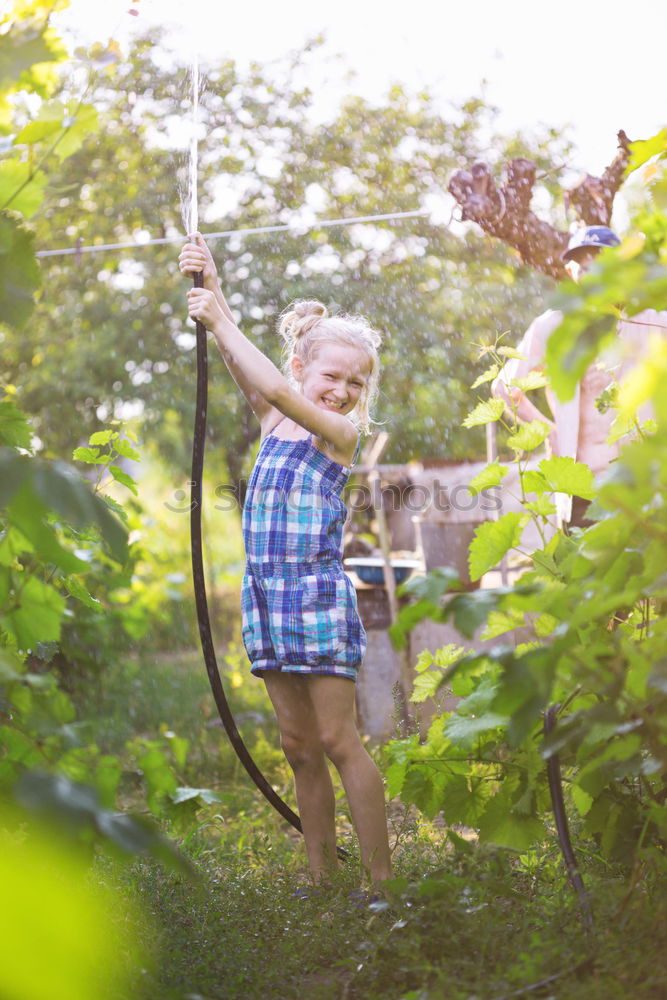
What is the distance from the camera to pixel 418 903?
1739 millimetres

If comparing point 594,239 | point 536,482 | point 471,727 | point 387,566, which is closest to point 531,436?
point 536,482

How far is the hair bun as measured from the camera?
8.94ft

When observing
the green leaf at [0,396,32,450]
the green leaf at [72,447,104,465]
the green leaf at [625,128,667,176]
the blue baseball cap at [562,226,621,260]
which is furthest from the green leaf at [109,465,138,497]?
the blue baseball cap at [562,226,621,260]

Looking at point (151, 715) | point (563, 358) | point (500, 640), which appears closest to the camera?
point (563, 358)

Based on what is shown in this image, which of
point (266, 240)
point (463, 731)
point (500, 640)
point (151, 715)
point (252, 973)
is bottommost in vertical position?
point (151, 715)

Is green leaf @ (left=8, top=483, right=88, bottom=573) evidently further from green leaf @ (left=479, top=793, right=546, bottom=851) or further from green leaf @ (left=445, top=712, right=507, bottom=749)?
green leaf @ (left=479, top=793, right=546, bottom=851)

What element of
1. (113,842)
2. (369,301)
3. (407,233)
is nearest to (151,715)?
(369,301)

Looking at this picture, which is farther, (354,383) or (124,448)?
(354,383)

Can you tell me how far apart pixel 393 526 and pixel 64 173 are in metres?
3.02

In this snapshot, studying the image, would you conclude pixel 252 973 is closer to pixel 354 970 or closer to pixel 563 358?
pixel 354 970

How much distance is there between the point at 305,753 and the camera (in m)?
2.37

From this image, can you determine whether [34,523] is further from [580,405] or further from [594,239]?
[594,239]

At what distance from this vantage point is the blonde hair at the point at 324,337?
2594 millimetres

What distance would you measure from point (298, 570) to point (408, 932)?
3.06ft
